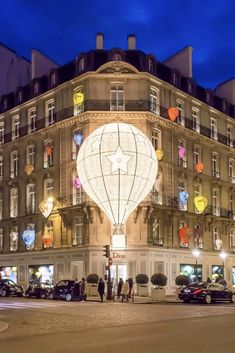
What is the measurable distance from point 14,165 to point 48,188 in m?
6.40

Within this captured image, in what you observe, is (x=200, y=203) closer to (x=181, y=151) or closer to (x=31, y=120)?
(x=181, y=151)

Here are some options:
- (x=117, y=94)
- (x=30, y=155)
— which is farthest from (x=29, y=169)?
(x=117, y=94)

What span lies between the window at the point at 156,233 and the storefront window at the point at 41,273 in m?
9.57

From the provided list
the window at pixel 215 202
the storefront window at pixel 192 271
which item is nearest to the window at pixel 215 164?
the window at pixel 215 202

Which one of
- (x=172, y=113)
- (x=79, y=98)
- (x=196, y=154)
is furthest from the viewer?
(x=196, y=154)

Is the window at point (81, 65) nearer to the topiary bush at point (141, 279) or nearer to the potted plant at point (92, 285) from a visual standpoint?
the potted plant at point (92, 285)

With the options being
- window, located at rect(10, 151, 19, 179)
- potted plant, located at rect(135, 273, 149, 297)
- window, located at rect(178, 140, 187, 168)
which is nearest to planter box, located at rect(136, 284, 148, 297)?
potted plant, located at rect(135, 273, 149, 297)

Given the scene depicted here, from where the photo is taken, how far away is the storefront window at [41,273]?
159 feet

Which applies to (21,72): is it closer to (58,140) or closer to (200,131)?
(58,140)

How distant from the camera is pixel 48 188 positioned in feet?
163

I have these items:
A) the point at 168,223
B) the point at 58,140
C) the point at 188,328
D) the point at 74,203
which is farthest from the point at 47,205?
the point at 188,328

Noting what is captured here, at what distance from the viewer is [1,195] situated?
54.9 m

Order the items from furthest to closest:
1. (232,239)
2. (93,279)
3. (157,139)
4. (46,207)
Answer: (232,239) → (157,139) → (46,207) → (93,279)

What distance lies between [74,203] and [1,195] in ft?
39.5
